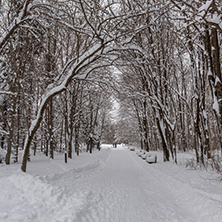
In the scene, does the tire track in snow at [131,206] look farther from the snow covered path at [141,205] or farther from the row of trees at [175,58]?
the row of trees at [175,58]

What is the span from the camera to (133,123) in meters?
35.3

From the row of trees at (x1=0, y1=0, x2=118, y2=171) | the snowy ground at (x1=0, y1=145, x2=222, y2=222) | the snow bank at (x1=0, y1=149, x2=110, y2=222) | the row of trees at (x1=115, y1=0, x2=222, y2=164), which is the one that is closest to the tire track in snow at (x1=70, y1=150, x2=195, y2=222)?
the snowy ground at (x1=0, y1=145, x2=222, y2=222)

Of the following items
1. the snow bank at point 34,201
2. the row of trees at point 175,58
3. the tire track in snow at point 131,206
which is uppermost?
the row of trees at point 175,58

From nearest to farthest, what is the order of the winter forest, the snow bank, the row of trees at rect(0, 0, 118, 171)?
the snow bank < the winter forest < the row of trees at rect(0, 0, 118, 171)

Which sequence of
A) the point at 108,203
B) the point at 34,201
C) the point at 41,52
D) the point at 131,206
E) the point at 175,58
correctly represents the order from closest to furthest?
the point at 34,201 → the point at 131,206 → the point at 108,203 → the point at 41,52 → the point at 175,58

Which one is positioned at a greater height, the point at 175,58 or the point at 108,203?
the point at 175,58

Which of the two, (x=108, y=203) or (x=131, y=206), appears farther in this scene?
(x=108, y=203)

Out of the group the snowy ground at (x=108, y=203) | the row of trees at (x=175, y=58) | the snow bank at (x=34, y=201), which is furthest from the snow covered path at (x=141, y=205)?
the row of trees at (x=175, y=58)

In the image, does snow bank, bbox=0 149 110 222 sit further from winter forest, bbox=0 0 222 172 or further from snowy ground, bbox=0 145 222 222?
winter forest, bbox=0 0 222 172

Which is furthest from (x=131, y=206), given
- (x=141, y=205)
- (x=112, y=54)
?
(x=112, y=54)

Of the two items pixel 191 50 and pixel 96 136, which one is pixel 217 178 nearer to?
pixel 191 50

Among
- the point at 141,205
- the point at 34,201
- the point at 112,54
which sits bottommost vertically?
the point at 141,205

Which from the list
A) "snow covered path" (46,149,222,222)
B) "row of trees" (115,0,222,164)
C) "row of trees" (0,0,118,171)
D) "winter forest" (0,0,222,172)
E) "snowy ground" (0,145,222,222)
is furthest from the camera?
"row of trees" (0,0,118,171)

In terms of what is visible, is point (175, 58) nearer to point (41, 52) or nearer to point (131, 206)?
point (41, 52)
